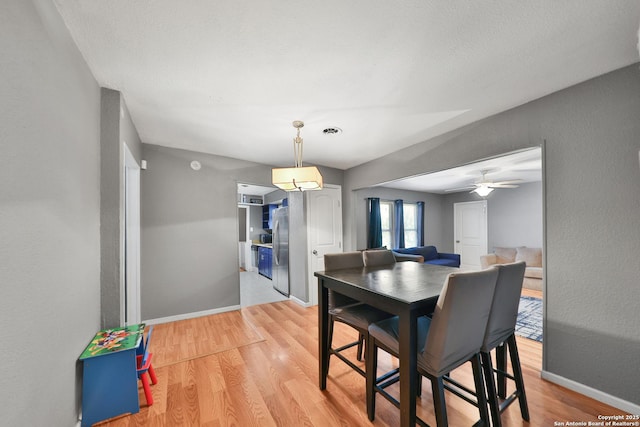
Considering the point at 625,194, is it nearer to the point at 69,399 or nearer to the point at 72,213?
the point at 72,213

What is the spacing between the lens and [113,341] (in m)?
1.69

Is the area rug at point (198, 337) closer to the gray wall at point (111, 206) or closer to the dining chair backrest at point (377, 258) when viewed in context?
the gray wall at point (111, 206)

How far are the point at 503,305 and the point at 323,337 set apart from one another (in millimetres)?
1272

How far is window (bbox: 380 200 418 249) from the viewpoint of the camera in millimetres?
6598

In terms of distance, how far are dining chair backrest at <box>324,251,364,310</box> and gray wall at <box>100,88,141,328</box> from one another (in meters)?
1.69

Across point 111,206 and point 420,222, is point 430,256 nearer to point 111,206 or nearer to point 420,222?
point 420,222

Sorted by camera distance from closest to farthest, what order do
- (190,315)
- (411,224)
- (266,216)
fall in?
(190,315) → (411,224) → (266,216)

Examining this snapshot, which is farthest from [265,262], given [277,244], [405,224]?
[405,224]

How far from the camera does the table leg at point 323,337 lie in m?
1.93

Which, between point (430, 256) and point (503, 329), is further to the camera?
point (430, 256)

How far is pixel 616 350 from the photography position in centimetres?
170

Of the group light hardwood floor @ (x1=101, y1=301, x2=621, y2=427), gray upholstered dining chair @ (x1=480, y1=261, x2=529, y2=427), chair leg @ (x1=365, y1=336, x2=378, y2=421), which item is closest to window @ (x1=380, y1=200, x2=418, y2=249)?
light hardwood floor @ (x1=101, y1=301, x2=621, y2=427)

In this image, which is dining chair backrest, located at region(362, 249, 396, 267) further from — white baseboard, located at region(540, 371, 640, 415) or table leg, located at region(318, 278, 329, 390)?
white baseboard, located at region(540, 371, 640, 415)

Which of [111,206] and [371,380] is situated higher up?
[111,206]
